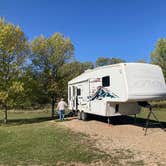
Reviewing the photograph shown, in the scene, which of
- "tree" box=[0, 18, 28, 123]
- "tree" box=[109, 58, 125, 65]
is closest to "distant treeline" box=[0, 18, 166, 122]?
"tree" box=[0, 18, 28, 123]

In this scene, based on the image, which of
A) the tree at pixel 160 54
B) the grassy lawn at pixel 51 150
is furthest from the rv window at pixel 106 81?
the tree at pixel 160 54

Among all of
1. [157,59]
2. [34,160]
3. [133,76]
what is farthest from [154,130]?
[157,59]

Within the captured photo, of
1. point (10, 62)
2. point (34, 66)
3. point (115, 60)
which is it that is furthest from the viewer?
point (115, 60)

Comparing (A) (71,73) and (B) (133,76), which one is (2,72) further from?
(B) (133,76)

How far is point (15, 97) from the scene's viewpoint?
21672 mm

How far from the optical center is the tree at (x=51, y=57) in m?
28.5

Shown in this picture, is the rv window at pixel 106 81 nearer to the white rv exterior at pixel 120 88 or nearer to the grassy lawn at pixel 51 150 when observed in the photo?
the white rv exterior at pixel 120 88

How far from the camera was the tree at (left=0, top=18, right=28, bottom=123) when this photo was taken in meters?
21.0

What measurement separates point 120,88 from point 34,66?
17.3 meters

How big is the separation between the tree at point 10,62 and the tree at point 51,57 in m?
5.64

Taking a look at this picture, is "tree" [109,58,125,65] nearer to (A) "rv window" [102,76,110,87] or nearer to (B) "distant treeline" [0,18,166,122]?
(B) "distant treeline" [0,18,166,122]

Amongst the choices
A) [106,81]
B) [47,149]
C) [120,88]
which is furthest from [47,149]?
[106,81]

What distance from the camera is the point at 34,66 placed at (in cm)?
2830

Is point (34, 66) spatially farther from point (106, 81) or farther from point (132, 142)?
point (132, 142)
